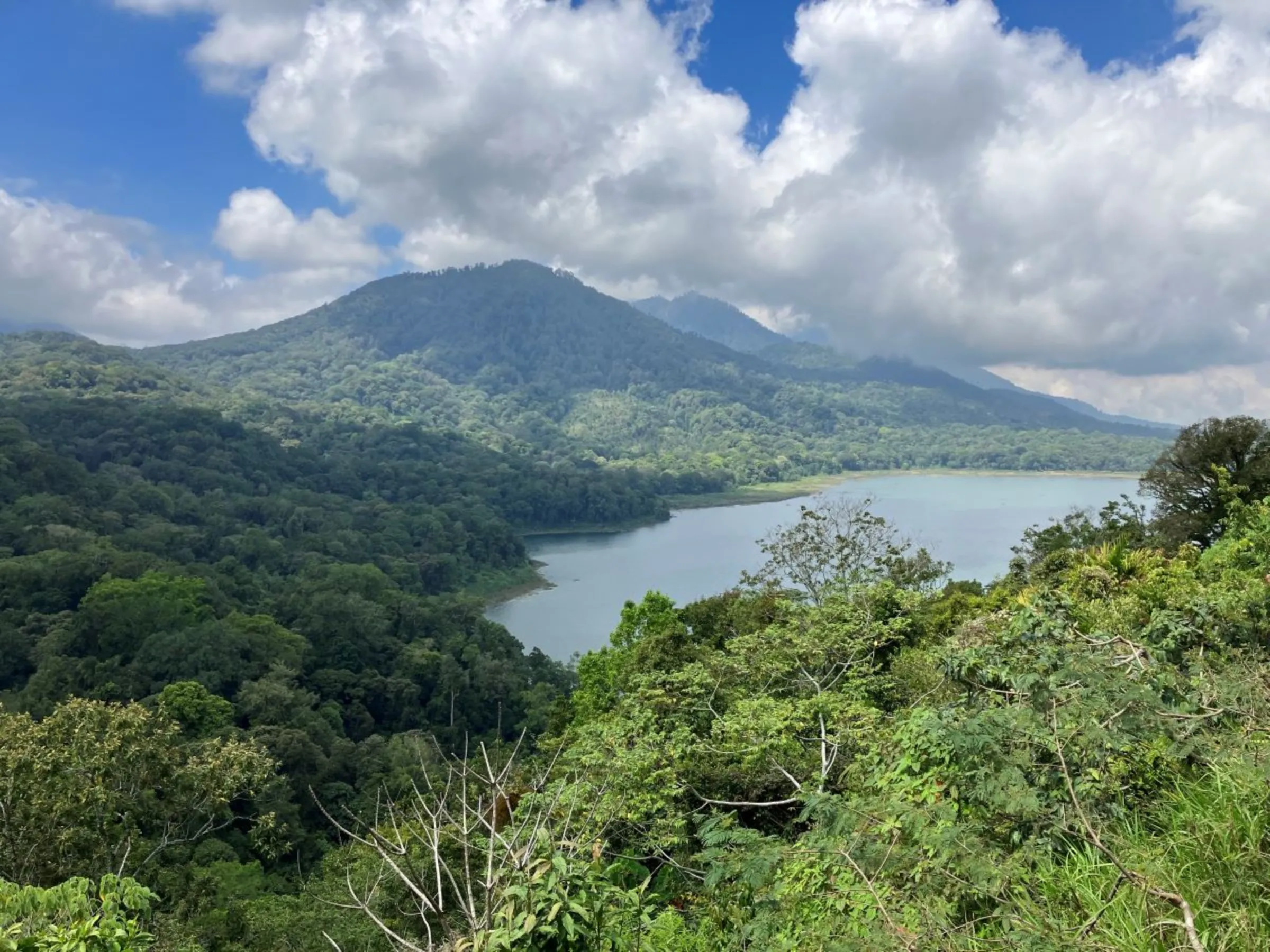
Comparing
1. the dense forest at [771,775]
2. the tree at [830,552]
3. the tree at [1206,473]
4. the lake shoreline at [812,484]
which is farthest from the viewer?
the lake shoreline at [812,484]

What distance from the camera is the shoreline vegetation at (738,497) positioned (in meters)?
48.3

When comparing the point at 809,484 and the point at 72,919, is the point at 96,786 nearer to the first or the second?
the point at 72,919

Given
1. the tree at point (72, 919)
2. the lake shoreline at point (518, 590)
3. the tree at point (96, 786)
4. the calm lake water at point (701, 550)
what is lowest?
the lake shoreline at point (518, 590)

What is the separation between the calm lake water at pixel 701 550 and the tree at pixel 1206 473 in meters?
9.78

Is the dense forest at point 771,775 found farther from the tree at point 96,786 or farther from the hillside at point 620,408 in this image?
the hillside at point 620,408

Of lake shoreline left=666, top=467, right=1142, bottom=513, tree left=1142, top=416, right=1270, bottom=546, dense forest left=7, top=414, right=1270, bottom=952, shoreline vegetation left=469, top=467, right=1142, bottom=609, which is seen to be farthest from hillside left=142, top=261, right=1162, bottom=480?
tree left=1142, top=416, right=1270, bottom=546

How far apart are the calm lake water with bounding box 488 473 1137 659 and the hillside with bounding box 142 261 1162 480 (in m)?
24.2

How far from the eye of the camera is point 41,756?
300 inches

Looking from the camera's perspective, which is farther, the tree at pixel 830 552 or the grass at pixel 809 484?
the grass at pixel 809 484

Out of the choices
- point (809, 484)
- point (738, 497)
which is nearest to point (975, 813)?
point (738, 497)

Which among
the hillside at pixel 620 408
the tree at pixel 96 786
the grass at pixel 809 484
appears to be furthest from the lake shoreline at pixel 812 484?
the tree at pixel 96 786

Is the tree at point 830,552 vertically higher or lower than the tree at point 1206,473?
lower

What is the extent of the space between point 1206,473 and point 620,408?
14767 cm

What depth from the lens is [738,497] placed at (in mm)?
85312
